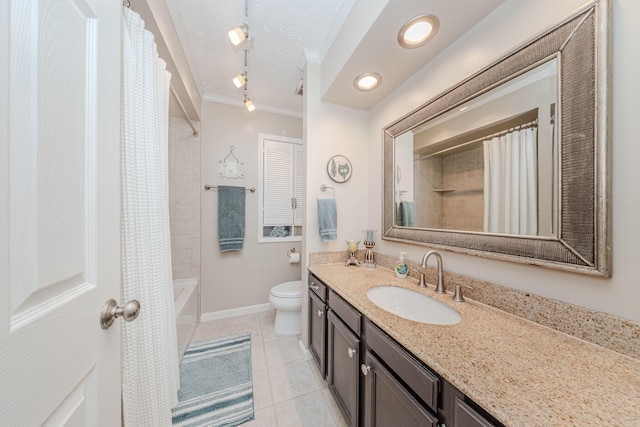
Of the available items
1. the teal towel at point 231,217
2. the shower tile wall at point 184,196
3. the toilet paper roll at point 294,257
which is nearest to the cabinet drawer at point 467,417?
the toilet paper roll at point 294,257

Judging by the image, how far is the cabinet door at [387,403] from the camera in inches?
27.3

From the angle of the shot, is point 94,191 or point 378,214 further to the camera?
point 378,214

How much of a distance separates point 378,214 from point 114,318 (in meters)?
1.61

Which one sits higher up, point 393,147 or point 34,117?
point 393,147

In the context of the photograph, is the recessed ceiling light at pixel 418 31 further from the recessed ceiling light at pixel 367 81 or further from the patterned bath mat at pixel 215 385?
the patterned bath mat at pixel 215 385

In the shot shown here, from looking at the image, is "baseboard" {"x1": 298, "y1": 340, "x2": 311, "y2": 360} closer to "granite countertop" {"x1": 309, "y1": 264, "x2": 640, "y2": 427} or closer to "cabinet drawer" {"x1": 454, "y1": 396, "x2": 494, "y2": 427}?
"granite countertop" {"x1": 309, "y1": 264, "x2": 640, "y2": 427}

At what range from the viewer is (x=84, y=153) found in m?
0.51

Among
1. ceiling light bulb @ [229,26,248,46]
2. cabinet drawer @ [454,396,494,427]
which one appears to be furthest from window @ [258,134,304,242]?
cabinet drawer @ [454,396,494,427]

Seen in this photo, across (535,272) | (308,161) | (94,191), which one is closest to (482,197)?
(535,272)

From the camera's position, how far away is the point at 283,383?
4.97 ft

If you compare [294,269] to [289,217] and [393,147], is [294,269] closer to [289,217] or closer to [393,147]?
[289,217]

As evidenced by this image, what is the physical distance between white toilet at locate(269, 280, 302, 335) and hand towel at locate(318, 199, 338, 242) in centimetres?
72

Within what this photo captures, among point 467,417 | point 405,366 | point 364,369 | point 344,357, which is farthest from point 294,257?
point 467,417

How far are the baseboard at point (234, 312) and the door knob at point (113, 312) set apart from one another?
6.86 ft
